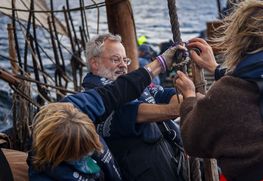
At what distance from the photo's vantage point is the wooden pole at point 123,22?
3.54 metres

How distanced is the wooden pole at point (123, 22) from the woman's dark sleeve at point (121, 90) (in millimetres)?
1145

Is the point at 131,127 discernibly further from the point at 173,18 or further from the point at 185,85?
the point at 173,18

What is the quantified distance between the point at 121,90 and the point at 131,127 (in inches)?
7.9

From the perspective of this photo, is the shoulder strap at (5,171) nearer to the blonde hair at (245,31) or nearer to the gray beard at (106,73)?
the gray beard at (106,73)

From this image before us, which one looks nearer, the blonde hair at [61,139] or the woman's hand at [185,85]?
the blonde hair at [61,139]

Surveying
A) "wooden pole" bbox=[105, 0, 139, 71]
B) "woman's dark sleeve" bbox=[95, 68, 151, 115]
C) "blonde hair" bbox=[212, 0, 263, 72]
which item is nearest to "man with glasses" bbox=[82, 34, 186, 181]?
"woman's dark sleeve" bbox=[95, 68, 151, 115]

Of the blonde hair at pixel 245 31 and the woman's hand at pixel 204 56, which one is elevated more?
the blonde hair at pixel 245 31

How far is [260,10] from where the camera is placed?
1825mm

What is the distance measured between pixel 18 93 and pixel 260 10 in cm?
259

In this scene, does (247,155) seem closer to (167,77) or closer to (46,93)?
(46,93)

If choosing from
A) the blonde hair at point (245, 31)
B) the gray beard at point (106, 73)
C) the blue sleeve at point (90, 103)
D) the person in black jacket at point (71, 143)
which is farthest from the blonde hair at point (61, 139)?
the blonde hair at point (245, 31)

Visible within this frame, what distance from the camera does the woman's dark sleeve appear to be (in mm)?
2412

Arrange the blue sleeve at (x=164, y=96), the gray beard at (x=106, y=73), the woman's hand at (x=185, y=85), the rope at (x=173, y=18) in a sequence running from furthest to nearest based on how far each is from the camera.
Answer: the blue sleeve at (x=164, y=96) → the gray beard at (x=106, y=73) → the rope at (x=173, y=18) → the woman's hand at (x=185, y=85)

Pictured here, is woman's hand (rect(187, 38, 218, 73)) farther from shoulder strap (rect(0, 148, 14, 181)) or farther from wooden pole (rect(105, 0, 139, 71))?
wooden pole (rect(105, 0, 139, 71))
